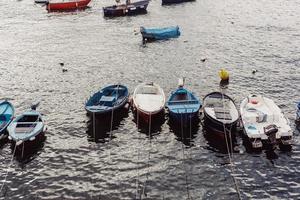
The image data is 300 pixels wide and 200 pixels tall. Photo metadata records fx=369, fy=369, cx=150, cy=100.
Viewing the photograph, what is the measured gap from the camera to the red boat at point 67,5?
9438 cm

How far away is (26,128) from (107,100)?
10166 millimetres

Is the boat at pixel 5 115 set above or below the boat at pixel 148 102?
below

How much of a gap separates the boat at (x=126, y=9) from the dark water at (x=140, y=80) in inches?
130

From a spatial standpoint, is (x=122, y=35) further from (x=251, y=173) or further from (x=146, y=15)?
(x=251, y=173)

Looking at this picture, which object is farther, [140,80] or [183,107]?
[140,80]

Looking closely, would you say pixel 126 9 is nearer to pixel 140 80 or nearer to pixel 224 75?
pixel 140 80

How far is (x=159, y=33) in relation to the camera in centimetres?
7400

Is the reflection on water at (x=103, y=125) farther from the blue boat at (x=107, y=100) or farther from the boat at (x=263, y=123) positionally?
the boat at (x=263, y=123)

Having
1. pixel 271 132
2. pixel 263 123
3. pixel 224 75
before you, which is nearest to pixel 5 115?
pixel 263 123

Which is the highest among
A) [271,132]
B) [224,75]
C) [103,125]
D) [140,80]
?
[224,75]

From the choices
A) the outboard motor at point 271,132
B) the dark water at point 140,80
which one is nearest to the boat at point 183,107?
the dark water at point 140,80

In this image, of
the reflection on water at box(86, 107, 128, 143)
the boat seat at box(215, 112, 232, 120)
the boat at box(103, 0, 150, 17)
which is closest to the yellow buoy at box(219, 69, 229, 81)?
the boat seat at box(215, 112, 232, 120)

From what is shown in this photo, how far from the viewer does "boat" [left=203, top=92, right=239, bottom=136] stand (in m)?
40.1

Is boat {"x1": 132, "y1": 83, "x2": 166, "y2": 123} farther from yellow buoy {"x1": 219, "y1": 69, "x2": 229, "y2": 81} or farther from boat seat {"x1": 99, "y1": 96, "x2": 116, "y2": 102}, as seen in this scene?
yellow buoy {"x1": 219, "y1": 69, "x2": 229, "y2": 81}
